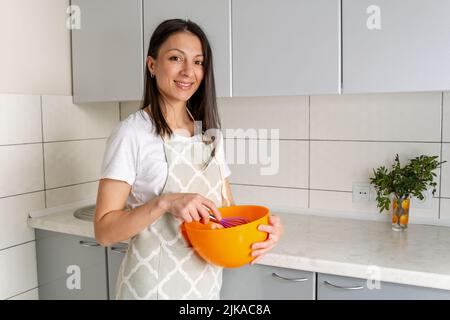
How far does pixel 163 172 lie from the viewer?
1.15 metres

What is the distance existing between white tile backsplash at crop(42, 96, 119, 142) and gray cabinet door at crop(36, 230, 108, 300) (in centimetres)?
42

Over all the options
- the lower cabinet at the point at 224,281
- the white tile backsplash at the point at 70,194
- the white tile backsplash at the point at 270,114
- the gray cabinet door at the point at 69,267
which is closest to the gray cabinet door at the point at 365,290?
the lower cabinet at the point at 224,281

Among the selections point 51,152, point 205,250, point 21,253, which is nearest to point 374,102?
point 205,250

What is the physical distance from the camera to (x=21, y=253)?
5.97ft

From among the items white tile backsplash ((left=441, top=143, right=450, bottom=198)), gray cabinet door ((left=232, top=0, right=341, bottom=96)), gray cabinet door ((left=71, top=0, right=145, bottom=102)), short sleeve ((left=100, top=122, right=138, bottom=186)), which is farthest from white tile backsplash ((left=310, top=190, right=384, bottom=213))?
short sleeve ((left=100, top=122, right=138, bottom=186))

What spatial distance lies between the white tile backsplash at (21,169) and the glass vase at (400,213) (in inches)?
52.9

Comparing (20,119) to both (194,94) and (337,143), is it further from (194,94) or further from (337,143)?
(337,143)

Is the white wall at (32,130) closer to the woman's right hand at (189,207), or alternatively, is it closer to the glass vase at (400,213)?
the woman's right hand at (189,207)

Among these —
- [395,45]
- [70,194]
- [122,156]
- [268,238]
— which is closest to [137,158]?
[122,156]

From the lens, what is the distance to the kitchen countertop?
119cm

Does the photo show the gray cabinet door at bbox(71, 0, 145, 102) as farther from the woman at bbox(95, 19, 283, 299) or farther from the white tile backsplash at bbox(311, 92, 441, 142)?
the white tile backsplash at bbox(311, 92, 441, 142)

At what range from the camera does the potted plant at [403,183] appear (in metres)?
1.51

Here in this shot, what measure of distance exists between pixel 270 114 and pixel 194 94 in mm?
661
